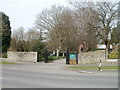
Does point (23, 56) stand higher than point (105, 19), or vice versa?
point (105, 19)

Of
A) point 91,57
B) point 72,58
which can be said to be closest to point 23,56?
point 72,58

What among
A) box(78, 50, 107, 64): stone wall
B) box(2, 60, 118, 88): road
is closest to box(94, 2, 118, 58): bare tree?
box(78, 50, 107, 64): stone wall

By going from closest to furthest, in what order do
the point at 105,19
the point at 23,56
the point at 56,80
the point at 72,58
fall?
the point at 56,80
the point at 72,58
the point at 23,56
the point at 105,19

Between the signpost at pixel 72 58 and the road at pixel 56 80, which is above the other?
the signpost at pixel 72 58

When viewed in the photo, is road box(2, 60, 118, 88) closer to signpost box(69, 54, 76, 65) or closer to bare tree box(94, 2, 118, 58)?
signpost box(69, 54, 76, 65)

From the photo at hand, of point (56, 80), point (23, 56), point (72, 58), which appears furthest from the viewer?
point (23, 56)

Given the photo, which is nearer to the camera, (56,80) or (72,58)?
(56,80)

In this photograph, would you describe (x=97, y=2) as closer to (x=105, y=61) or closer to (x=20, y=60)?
(x=105, y=61)

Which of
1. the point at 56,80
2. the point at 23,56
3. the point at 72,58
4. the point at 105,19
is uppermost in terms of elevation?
the point at 105,19

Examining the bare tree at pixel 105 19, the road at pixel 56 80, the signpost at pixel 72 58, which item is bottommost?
the road at pixel 56 80

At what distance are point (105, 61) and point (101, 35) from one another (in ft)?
45.6

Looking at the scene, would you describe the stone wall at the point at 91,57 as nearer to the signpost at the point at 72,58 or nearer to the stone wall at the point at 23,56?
the signpost at the point at 72,58

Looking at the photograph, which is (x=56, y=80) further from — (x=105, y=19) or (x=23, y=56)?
(x=105, y=19)

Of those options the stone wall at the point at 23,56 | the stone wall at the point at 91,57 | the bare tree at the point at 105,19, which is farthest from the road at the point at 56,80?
the bare tree at the point at 105,19
